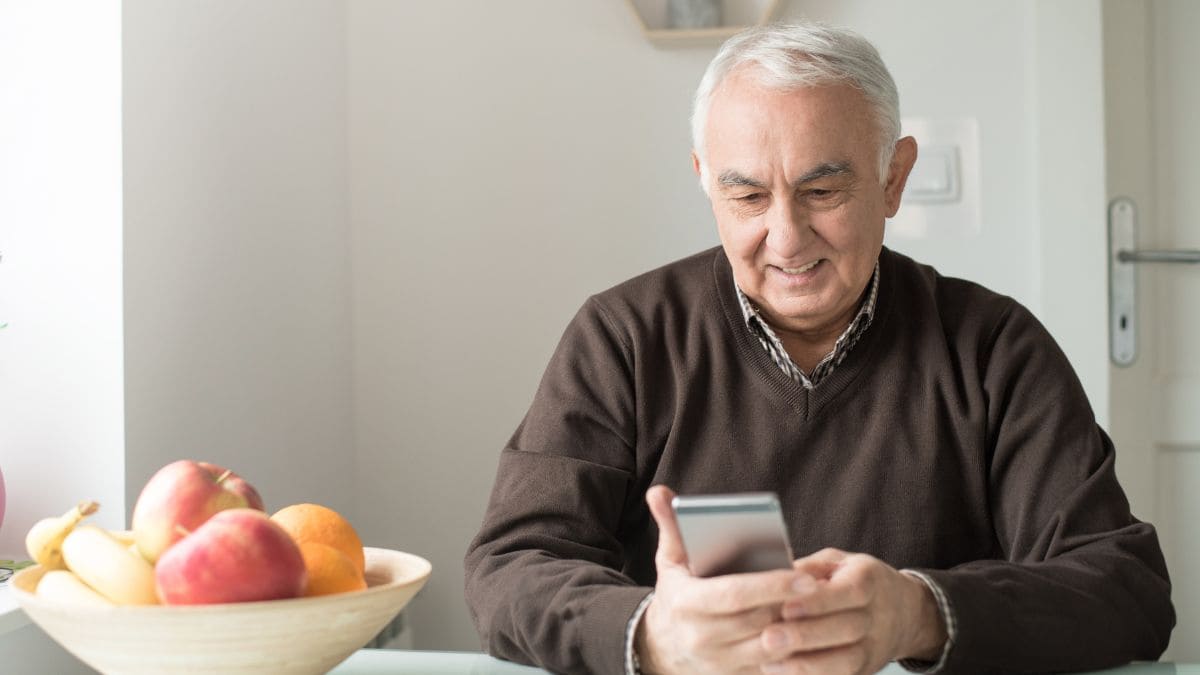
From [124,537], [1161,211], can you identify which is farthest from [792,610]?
[1161,211]

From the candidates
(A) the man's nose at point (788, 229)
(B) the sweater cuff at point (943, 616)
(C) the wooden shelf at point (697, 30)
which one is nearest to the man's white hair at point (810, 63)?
(A) the man's nose at point (788, 229)

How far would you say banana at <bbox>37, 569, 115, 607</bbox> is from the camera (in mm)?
878

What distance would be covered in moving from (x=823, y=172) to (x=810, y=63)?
13 centimetres

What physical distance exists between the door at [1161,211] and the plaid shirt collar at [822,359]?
1344 mm

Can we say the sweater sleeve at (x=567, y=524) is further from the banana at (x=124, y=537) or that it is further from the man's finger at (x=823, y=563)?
the banana at (x=124, y=537)

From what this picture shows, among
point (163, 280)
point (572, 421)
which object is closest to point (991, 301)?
point (572, 421)

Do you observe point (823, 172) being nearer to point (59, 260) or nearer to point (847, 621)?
point (847, 621)

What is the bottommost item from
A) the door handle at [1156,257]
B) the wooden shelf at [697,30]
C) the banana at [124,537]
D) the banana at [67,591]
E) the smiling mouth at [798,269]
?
the banana at [67,591]

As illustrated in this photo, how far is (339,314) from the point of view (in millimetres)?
2475

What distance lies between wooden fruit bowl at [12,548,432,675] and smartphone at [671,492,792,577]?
225 mm

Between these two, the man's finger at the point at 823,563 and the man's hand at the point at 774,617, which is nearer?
the man's hand at the point at 774,617

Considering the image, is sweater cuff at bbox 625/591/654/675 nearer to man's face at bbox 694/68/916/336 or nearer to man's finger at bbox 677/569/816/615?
man's finger at bbox 677/569/816/615

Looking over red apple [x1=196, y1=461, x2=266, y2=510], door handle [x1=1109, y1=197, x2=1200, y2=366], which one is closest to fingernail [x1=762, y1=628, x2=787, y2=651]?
red apple [x1=196, y1=461, x2=266, y2=510]

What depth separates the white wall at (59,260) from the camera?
5.08ft
